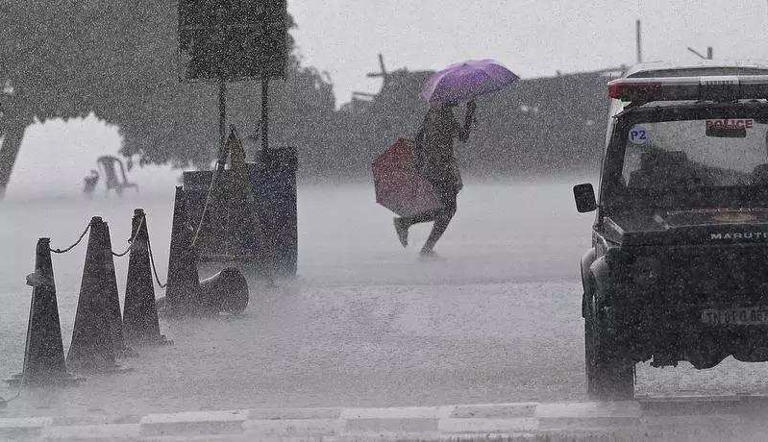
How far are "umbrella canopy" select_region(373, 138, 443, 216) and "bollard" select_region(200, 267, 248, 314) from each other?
5549 millimetres

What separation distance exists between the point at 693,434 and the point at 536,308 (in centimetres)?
569

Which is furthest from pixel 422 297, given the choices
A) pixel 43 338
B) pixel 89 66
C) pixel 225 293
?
pixel 89 66

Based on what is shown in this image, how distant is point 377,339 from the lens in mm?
10953

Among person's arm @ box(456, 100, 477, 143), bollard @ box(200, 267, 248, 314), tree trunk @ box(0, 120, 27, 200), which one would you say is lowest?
tree trunk @ box(0, 120, 27, 200)

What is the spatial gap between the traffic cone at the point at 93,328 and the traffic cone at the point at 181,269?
257 cm

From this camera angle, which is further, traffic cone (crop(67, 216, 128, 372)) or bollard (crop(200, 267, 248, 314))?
bollard (crop(200, 267, 248, 314))

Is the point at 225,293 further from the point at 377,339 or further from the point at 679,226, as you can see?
the point at 679,226

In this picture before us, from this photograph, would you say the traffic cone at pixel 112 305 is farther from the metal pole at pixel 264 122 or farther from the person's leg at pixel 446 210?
the person's leg at pixel 446 210

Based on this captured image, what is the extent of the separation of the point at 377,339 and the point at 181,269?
7.12 ft

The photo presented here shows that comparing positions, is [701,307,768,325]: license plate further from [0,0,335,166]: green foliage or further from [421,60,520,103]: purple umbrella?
[0,0,335,166]: green foliage

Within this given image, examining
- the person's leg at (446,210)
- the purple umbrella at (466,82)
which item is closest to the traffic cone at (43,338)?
the purple umbrella at (466,82)

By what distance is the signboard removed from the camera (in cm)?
1568

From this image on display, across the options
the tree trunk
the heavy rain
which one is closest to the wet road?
the heavy rain

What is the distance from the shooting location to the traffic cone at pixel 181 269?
1244cm
